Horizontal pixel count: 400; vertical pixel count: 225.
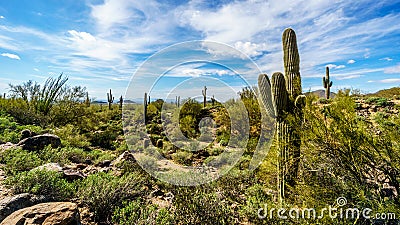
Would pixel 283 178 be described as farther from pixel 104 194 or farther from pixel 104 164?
pixel 104 164

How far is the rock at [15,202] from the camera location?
135 inches

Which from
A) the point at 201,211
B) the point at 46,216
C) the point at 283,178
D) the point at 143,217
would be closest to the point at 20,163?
the point at 46,216

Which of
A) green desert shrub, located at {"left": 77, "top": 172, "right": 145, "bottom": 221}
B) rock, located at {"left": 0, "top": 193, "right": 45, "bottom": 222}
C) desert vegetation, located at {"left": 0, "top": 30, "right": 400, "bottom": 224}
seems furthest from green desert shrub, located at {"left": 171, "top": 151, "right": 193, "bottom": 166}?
rock, located at {"left": 0, "top": 193, "right": 45, "bottom": 222}

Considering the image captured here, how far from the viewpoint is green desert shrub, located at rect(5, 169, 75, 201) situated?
4.16 meters

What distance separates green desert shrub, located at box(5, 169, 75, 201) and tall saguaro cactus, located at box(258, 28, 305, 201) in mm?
3769

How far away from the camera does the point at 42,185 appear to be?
4.21m

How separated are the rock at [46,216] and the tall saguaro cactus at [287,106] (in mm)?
3187

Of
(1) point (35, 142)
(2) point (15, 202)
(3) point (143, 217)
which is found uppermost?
(1) point (35, 142)

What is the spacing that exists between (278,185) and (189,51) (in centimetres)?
420

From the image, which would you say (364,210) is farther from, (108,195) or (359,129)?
(108,195)

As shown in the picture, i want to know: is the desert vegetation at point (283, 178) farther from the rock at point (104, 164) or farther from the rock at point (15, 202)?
the rock at point (104, 164)

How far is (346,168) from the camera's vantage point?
3434mm

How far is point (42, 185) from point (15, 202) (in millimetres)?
608

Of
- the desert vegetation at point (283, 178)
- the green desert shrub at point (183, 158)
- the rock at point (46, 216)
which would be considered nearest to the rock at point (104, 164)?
the desert vegetation at point (283, 178)
